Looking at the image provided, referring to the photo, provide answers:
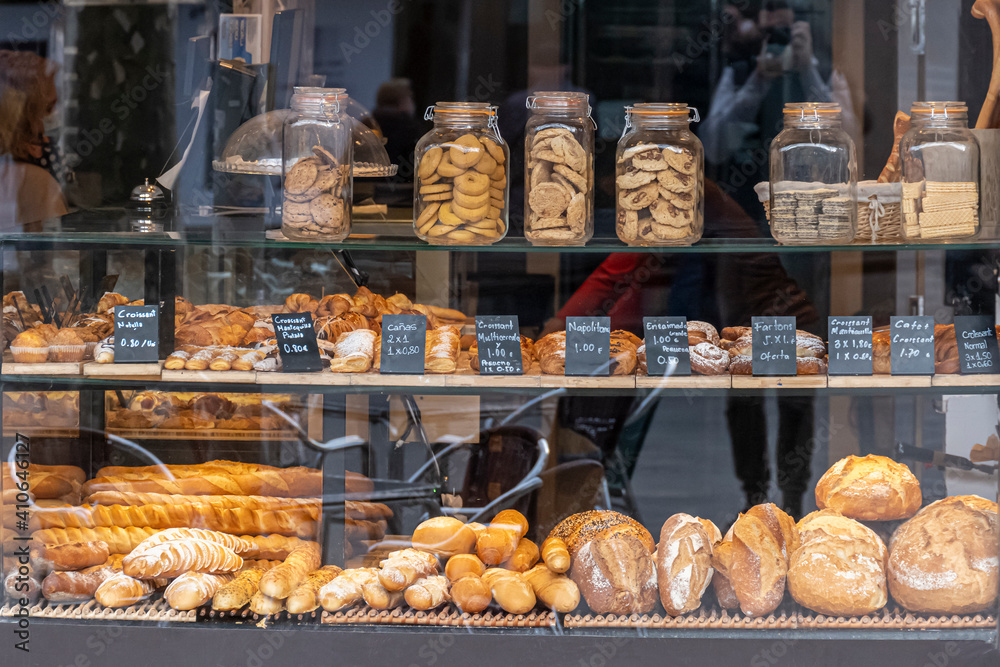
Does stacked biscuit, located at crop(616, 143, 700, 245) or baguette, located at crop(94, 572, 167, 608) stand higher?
stacked biscuit, located at crop(616, 143, 700, 245)

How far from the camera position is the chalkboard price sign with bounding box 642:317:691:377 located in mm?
1947

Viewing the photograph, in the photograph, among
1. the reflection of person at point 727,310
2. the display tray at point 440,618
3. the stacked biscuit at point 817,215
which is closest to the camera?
the stacked biscuit at point 817,215

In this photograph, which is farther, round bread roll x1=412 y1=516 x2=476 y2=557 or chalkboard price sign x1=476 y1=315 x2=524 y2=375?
round bread roll x1=412 y1=516 x2=476 y2=557

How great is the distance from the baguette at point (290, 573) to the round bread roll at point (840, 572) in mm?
1137

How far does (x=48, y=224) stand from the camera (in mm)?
1994

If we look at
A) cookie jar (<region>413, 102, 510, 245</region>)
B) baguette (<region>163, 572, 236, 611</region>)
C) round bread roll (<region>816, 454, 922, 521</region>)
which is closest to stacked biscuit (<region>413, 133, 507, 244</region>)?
cookie jar (<region>413, 102, 510, 245</region>)

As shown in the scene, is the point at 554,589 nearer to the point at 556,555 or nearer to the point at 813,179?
the point at 556,555

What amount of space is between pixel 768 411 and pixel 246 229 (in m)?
1.74

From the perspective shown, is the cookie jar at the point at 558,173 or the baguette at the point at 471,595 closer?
the cookie jar at the point at 558,173

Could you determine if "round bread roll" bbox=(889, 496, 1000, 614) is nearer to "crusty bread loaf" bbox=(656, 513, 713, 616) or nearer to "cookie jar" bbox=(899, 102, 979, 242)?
"crusty bread loaf" bbox=(656, 513, 713, 616)

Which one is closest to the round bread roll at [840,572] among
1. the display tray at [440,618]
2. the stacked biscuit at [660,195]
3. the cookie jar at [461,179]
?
the display tray at [440,618]

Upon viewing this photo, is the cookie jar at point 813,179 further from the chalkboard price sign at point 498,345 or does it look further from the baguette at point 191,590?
the baguette at point 191,590

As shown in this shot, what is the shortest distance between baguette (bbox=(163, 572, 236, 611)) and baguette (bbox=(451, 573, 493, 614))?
0.56m

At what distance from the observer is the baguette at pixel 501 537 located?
6.85 ft
